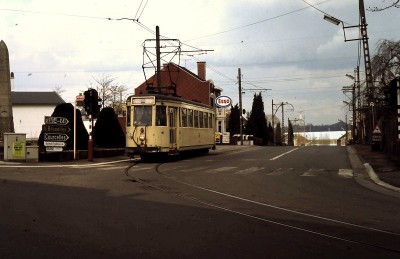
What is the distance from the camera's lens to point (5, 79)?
27.2 metres

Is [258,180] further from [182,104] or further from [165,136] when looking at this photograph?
[182,104]

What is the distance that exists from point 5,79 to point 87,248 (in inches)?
916

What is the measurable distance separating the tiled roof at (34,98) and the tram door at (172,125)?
55.4 metres

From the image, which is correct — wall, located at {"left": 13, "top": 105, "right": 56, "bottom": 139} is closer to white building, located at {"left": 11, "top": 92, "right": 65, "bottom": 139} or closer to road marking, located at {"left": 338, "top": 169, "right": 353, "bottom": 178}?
white building, located at {"left": 11, "top": 92, "right": 65, "bottom": 139}

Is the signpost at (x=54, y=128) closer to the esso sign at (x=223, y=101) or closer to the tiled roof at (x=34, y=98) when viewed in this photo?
the esso sign at (x=223, y=101)

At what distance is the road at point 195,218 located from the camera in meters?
6.44

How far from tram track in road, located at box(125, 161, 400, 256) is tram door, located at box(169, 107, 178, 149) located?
10324 millimetres

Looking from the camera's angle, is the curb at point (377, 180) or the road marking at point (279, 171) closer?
the curb at point (377, 180)

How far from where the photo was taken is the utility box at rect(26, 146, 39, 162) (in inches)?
915

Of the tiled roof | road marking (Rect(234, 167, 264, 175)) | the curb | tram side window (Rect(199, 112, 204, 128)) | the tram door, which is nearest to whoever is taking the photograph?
the curb

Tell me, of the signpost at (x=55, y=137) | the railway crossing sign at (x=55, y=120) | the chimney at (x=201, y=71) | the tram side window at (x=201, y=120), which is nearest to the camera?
the signpost at (x=55, y=137)

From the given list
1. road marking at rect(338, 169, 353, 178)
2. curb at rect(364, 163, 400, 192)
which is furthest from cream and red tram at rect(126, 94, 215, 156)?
curb at rect(364, 163, 400, 192)

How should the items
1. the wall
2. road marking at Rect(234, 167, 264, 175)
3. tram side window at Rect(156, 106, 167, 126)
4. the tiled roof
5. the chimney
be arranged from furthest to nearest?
the tiled roof → the chimney → the wall → tram side window at Rect(156, 106, 167, 126) → road marking at Rect(234, 167, 264, 175)

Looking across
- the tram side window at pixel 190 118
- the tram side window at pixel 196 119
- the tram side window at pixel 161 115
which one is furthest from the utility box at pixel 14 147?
the tram side window at pixel 196 119
